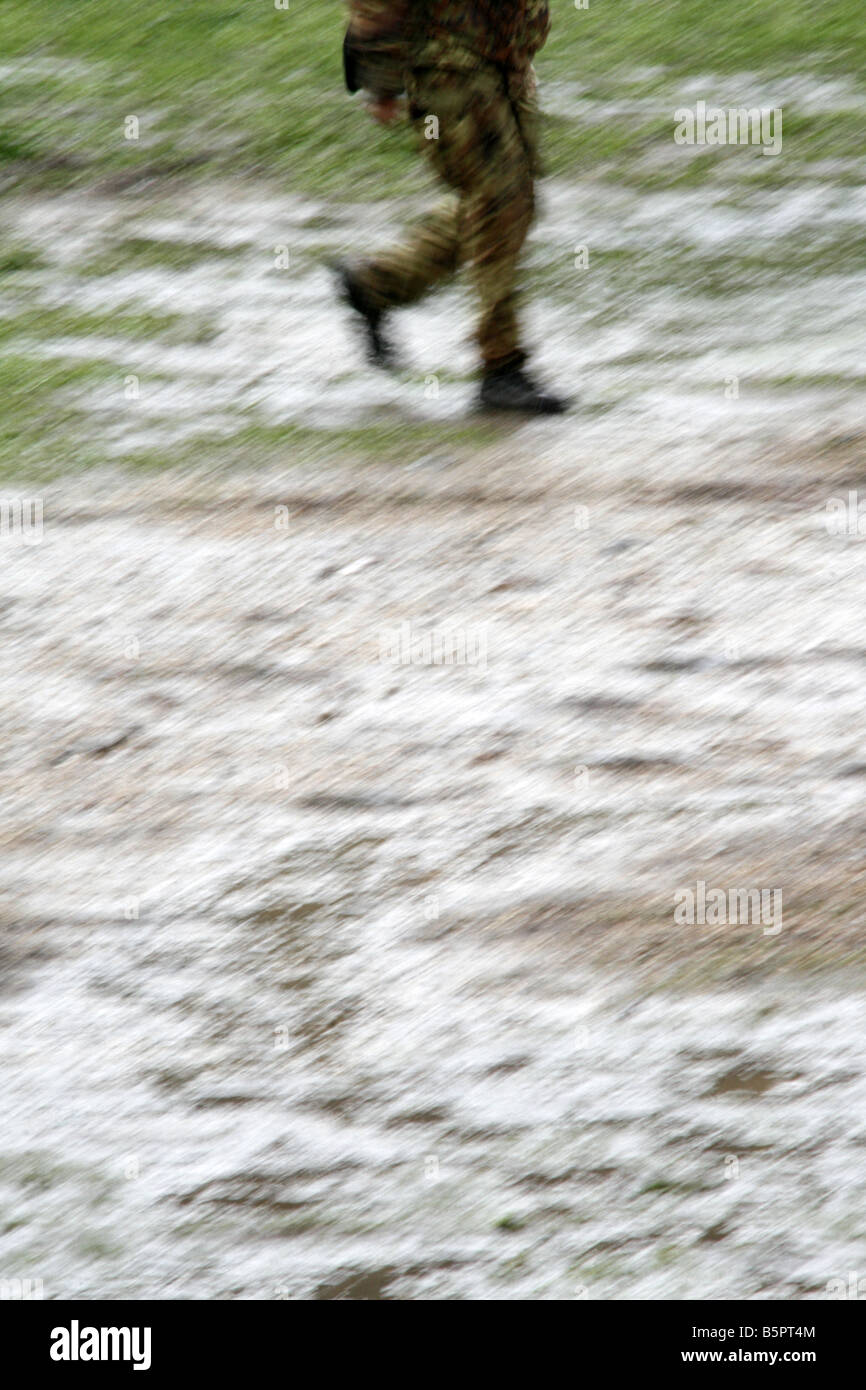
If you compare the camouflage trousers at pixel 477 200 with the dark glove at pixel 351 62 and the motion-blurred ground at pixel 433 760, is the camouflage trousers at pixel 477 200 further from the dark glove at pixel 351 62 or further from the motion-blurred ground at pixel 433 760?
the motion-blurred ground at pixel 433 760

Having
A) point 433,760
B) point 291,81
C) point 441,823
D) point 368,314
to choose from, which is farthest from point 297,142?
point 441,823

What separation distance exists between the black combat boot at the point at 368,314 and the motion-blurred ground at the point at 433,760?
9cm

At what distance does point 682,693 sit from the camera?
4078mm

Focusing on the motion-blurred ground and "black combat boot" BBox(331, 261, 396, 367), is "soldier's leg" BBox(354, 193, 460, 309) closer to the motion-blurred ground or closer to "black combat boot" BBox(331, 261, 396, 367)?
"black combat boot" BBox(331, 261, 396, 367)

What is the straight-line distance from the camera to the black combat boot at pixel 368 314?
18.2 feet

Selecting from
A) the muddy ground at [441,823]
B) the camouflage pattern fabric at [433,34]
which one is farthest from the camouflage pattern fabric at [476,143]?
the muddy ground at [441,823]

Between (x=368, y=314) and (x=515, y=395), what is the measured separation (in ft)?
1.74

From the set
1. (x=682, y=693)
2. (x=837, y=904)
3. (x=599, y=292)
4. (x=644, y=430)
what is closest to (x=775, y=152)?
(x=599, y=292)

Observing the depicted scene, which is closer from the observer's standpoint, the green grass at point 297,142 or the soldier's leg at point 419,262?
the soldier's leg at point 419,262

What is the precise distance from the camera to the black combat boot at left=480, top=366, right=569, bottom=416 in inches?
215

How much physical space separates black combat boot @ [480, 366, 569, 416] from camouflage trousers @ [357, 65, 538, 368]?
1.4 inches

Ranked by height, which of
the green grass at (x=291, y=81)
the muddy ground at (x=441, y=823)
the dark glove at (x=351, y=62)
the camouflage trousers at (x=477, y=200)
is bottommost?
the green grass at (x=291, y=81)

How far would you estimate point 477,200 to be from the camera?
527cm

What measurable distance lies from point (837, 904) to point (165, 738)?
1.50m
